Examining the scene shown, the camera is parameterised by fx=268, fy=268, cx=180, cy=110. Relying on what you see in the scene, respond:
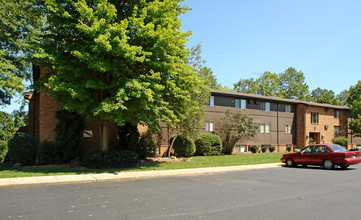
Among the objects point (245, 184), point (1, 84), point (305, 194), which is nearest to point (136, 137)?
point (1, 84)

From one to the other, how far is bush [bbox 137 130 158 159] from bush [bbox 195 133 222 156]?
5811 millimetres

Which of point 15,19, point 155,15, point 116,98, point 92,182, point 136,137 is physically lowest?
point 92,182

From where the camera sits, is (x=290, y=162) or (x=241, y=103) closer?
(x=290, y=162)

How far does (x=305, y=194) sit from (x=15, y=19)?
23055mm

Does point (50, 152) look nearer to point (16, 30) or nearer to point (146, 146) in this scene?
point (146, 146)

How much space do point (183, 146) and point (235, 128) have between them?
7073 mm

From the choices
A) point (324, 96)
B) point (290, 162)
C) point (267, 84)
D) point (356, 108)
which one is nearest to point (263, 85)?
point (267, 84)

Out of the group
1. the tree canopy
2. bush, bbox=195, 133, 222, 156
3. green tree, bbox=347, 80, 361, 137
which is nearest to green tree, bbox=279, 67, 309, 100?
the tree canopy

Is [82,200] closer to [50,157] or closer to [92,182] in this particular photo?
[92,182]

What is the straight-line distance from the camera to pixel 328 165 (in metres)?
15.8

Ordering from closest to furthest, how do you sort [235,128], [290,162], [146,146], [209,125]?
[290,162], [146,146], [235,128], [209,125]

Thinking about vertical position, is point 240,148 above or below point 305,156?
below

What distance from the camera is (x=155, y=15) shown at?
541 inches

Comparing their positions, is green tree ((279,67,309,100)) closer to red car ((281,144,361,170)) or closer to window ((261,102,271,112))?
window ((261,102,271,112))
